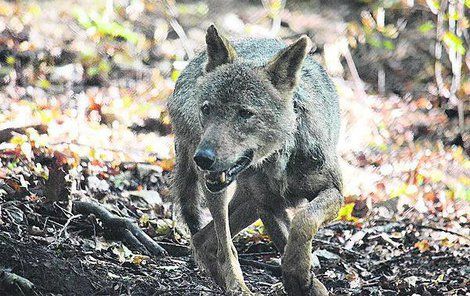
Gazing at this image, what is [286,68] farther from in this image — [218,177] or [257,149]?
[218,177]

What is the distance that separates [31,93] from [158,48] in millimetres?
3357

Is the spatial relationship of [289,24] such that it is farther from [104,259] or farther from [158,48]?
[104,259]

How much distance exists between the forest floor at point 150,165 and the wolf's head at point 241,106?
974mm

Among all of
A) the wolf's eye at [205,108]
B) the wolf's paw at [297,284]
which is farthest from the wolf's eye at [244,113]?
the wolf's paw at [297,284]

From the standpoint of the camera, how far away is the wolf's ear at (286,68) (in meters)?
5.75

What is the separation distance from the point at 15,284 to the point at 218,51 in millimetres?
2327

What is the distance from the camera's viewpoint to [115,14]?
50.8ft

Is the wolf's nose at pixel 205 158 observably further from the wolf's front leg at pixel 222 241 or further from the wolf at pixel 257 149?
the wolf's front leg at pixel 222 241

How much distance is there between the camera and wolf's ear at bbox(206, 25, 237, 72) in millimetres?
5910

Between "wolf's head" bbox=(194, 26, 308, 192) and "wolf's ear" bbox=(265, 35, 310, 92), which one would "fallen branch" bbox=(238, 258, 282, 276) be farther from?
"wolf's ear" bbox=(265, 35, 310, 92)

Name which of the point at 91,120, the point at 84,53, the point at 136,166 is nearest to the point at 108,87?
the point at 84,53

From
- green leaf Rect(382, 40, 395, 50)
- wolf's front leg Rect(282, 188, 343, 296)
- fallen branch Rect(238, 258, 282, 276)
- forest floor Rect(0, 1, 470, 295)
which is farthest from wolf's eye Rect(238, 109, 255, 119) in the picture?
green leaf Rect(382, 40, 395, 50)

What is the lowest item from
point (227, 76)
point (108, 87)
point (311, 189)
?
point (108, 87)

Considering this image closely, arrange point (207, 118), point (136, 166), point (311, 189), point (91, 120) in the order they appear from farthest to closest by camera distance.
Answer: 1. point (91, 120)
2. point (136, 166)
3. point (311, 189)
4. point (207, 118)
